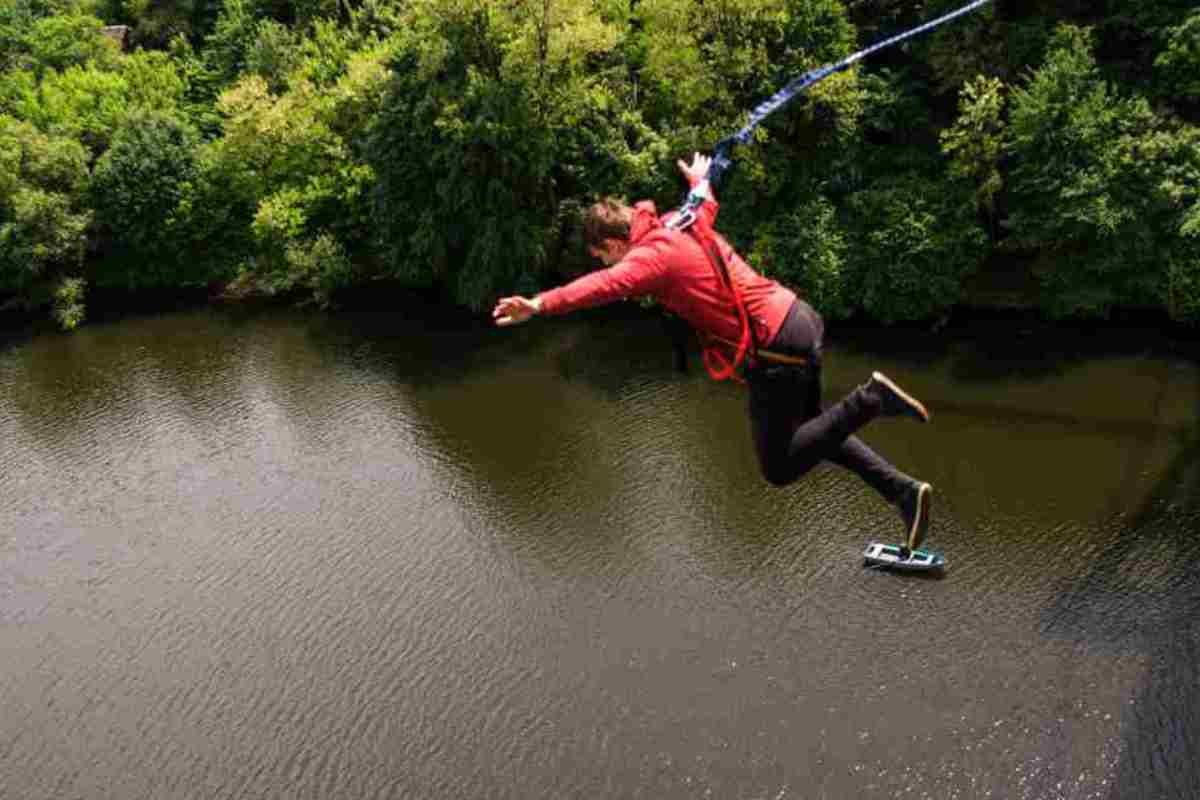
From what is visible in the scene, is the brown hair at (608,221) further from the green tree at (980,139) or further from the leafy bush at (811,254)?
the leafy bush at (811,254)

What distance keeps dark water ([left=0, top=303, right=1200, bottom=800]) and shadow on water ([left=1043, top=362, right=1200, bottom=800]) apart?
0.04 m

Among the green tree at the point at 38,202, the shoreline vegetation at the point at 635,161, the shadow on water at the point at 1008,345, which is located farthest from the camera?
the green tree at the point at 38,202

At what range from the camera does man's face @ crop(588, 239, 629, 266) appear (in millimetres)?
5340

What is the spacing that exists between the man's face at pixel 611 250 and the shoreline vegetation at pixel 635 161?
554 inches

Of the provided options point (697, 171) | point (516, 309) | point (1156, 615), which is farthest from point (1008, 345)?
point (516, 309)

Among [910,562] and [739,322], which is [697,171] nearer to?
[739,322]

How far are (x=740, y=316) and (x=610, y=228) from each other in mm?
810

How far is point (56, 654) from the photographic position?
567 inches

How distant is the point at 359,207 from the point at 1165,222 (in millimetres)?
17451

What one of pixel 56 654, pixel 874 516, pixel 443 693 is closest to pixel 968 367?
pixel 874 516

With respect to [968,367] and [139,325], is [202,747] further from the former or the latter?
[139,325]


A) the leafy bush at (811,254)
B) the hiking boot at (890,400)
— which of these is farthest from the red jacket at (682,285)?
the leafy bush at (811,254)

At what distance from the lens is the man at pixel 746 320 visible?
16.3ft

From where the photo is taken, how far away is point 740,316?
5320 millimetres
